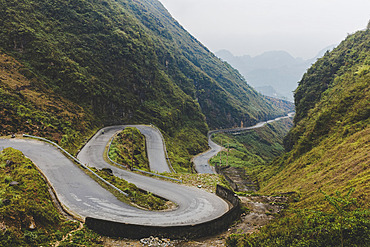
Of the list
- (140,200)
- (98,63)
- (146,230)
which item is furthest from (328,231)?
(98,63)

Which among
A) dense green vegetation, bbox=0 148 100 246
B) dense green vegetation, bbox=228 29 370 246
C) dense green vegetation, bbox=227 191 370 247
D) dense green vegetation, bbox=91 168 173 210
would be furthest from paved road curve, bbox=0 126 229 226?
dense green vegetation, bbox=227 191 370 247

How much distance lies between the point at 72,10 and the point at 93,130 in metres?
49.4

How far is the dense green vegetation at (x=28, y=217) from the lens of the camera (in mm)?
9570

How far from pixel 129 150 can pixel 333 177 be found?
117 feet

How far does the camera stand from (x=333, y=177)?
58.1ft

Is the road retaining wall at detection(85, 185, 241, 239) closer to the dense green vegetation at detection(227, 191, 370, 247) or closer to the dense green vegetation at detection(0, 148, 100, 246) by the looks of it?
the dense green vegetation at detection(0, 148, 100, 246)

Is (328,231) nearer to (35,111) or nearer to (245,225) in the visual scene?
(245,225)

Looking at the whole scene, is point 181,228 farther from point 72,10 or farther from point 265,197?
point 72,10

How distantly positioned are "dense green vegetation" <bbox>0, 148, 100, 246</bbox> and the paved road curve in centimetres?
232

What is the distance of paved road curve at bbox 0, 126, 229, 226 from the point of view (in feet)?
50.2

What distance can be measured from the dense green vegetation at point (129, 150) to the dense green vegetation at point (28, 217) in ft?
63.7

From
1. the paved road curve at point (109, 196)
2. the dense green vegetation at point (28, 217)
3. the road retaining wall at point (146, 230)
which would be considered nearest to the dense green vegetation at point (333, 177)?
the road retaining wall at point (146, 230)

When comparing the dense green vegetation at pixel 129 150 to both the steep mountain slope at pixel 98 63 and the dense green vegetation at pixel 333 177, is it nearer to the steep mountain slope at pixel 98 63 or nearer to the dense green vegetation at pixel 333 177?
the steep mountain slope at pixel 98 63

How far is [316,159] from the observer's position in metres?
26.4
